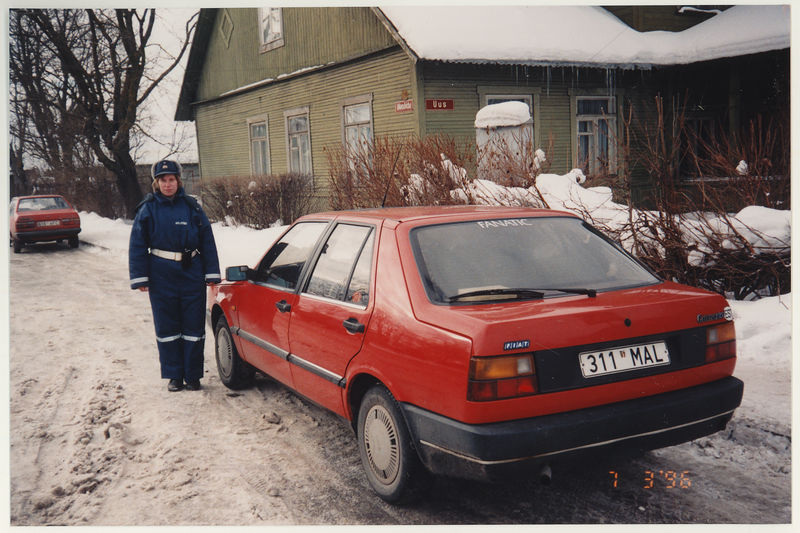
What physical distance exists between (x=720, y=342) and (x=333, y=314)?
6.25 feet

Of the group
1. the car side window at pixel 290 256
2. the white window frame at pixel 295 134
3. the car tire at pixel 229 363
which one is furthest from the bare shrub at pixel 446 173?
the white window frame at pixel 295 134

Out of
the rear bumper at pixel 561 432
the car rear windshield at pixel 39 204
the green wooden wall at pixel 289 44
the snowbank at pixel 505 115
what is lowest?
the rear bumper at pixel 561 432

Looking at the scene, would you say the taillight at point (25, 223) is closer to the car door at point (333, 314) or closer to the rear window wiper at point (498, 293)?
the car door at point (333, 314)

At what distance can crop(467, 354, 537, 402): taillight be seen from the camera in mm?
2717

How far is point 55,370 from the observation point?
5.95 meters

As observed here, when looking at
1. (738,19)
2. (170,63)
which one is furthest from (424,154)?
(170,63)

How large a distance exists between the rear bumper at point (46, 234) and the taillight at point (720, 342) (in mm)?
17538

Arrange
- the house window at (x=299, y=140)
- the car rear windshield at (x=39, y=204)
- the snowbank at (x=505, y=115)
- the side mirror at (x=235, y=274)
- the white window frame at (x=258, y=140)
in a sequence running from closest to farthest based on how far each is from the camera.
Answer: the side mirror at (x=235, y=274)
the snowbank at (x=505, y=115)
the car rear windshield at (x=39, y=204)
the house window at (x=299, y=140)
the white window frame at (x=258, y=140)

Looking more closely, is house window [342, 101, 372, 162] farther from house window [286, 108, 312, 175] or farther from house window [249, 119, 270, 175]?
house window [249, 119, 270, 175]

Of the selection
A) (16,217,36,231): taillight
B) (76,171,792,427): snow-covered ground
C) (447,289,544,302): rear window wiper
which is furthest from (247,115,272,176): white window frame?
(447,289,544,302): rear window wiper

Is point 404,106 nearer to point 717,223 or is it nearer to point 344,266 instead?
point 717,223

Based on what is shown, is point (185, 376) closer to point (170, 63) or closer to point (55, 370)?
point (55, 370)

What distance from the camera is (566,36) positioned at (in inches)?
574

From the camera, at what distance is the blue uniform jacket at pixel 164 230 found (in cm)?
518
